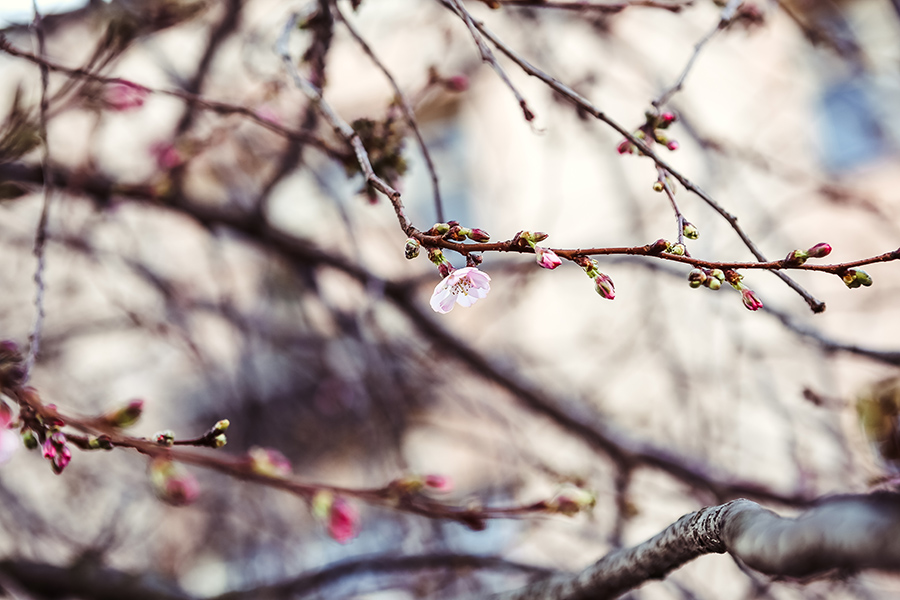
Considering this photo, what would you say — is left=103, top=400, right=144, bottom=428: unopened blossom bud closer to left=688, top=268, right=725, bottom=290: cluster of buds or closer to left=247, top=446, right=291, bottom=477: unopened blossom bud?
left=247, top=446, right=291, bottom=477: unopened blossom bud

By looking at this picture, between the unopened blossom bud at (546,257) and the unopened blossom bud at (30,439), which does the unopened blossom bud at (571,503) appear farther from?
the unopened blossom bud at (30,439)

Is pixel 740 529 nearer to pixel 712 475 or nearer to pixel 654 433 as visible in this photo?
pixel 712 475

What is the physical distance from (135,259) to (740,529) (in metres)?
2.13

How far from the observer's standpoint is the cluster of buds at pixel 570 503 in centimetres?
109

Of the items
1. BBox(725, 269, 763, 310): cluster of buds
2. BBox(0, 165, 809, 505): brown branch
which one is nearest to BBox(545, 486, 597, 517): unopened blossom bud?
BBox(725, 269, 763, 310): cluster of buds

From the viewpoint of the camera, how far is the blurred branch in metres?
0.44

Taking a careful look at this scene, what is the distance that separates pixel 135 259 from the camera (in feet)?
Answer: 7.44

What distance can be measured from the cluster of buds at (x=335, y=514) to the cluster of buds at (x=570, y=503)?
0.38 meters

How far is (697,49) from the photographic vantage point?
1.10 m

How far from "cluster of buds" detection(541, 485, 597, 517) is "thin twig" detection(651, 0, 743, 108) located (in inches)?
23.6

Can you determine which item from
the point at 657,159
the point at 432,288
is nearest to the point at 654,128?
the point at 657,159

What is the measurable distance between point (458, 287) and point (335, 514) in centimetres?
62

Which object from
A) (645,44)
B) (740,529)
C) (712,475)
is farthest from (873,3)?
(740,529)

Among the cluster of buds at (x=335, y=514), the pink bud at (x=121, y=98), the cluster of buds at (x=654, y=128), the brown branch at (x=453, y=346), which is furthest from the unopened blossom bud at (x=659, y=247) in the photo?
the pink bud at (x=121, y=98)
